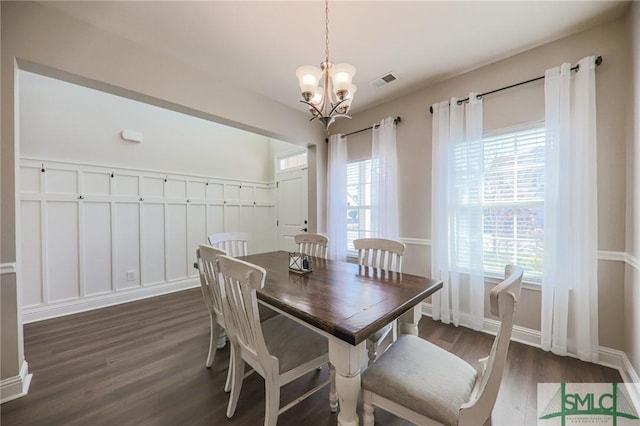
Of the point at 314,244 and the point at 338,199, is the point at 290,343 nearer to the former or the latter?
the point at 314,244

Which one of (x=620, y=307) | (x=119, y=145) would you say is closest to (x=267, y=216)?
(x=119, y=145)

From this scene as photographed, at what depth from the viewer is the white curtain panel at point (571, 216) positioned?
1910 mm

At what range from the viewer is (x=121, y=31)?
1.98 m

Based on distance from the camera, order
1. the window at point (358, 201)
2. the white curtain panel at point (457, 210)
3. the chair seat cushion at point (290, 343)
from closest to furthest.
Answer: the chair seat cushion at point (290, 343), the white curtain panel at point (457, 210), the window at point (358, 201)

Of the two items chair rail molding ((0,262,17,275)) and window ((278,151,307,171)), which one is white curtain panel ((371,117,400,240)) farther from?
chair rail molding ((0,262,17,275))

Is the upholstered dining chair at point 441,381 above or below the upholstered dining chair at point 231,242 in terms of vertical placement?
below

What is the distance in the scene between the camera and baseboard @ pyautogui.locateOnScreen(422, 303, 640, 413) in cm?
158

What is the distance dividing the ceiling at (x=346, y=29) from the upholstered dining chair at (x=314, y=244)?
1.76m

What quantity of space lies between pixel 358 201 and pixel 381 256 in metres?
1.54

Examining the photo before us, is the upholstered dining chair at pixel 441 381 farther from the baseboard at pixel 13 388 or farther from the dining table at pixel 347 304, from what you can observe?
the baseboard at pixel 13 388

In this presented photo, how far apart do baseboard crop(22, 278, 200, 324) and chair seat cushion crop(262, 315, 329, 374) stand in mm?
2844

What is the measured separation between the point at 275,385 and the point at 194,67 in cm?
283

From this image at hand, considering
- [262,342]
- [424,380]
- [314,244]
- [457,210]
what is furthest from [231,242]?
[457,210]

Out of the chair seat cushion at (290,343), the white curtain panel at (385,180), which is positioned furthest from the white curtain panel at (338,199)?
the chair seat cushion at (290,343)
